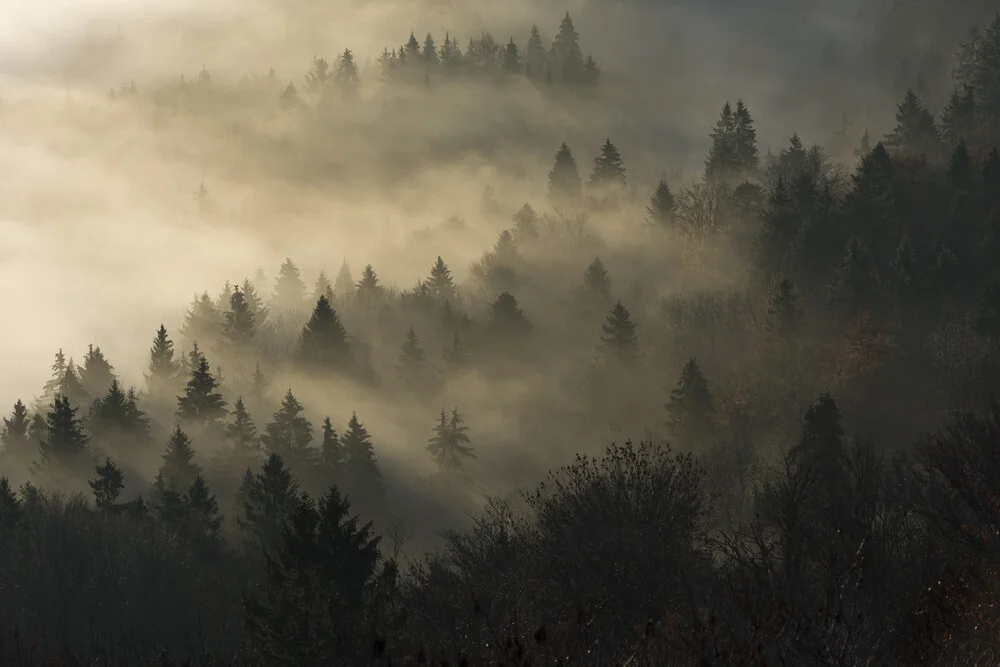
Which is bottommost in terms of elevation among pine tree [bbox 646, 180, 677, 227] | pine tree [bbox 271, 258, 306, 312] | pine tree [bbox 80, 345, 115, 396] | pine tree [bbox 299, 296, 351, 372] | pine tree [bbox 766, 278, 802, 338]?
pine tree [bbox 766, 278, 802, 338]

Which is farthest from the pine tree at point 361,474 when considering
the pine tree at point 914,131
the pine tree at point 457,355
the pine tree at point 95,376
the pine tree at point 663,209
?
the pine tree at point 914,131

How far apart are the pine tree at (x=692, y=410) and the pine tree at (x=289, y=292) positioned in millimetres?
89067

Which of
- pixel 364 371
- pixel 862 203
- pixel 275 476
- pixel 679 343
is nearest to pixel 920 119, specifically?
pixel 862 203

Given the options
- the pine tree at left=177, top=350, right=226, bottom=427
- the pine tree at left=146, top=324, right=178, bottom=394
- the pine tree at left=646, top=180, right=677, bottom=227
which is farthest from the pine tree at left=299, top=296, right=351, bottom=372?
the pine tree at left=646, top=180, right=677, bottom=227

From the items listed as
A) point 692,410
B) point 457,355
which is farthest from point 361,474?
point 692,410

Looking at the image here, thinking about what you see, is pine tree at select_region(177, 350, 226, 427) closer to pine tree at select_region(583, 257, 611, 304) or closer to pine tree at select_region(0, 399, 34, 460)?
pine tree at select_region(0, 399, 34, 460)

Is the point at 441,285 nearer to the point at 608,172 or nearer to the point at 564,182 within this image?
the point at 564,182

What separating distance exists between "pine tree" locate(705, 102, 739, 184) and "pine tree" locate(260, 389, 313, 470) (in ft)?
215

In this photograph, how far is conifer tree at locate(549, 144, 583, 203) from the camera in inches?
6427

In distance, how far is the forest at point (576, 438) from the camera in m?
34.4

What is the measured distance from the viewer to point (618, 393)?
11281cm

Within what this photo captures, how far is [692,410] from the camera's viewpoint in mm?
96312

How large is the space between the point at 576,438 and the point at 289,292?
254 feet

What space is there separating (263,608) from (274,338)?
114907mm
